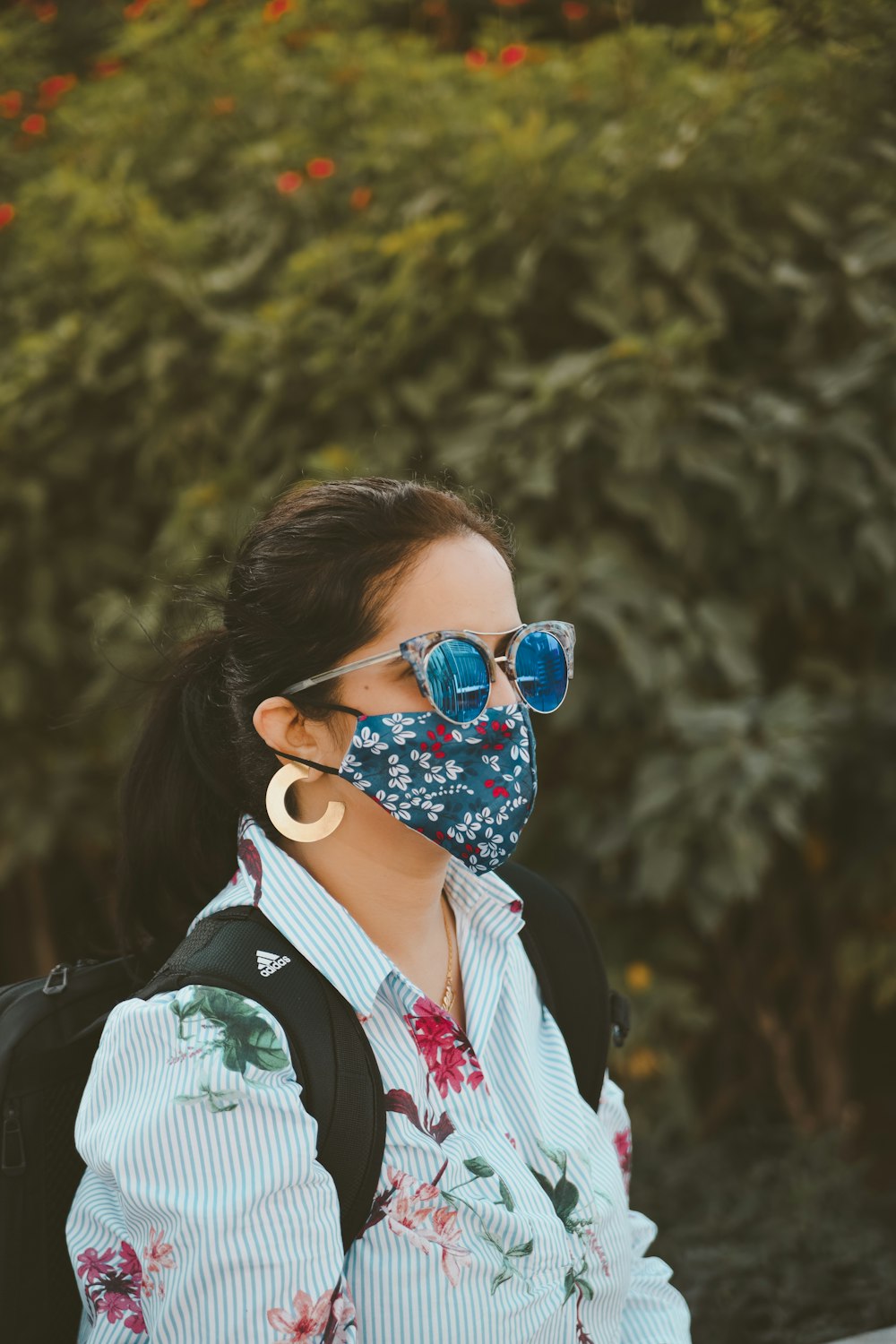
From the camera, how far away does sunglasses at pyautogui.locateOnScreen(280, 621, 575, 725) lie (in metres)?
1.42

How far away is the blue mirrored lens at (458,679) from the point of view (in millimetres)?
1417

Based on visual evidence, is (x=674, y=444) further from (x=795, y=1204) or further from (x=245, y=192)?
(x=795, y=1204)

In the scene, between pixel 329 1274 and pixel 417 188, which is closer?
pixel 329 1274

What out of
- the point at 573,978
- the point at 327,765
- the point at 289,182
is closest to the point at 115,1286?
the point at 327,765

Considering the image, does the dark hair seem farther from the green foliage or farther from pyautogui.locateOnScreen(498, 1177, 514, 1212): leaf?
the green foliage

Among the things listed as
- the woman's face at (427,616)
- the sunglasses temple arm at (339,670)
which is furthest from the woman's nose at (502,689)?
the sunglasses temple arm at (339,670)

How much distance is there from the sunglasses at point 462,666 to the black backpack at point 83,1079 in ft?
1.01

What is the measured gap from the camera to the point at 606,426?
2.85 metres

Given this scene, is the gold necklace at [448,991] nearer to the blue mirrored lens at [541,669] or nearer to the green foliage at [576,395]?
the blue mirrored lens at [541,669]

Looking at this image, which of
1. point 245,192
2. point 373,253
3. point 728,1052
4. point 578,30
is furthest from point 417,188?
point 728,1052

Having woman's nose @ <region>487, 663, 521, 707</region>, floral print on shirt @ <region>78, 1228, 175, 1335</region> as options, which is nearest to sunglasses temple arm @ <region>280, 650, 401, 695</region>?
woman's nose @ <region>487, 663, 521, 707</region>

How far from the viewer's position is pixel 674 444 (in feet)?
9.23

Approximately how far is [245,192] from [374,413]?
0.76 m

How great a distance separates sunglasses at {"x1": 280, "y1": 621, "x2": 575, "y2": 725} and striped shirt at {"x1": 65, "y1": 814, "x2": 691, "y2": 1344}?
230mm
